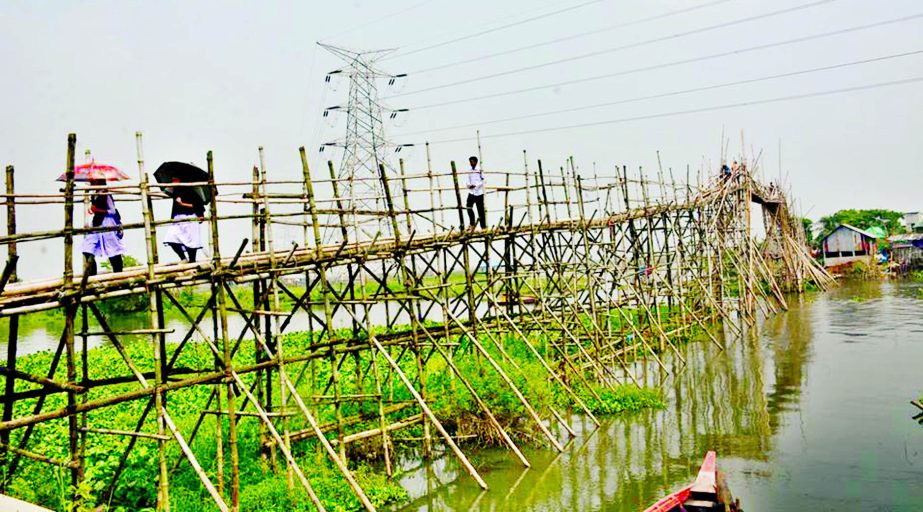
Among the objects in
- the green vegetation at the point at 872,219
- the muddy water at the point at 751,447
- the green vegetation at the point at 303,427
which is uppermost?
the green vegetation at the point at 872,219

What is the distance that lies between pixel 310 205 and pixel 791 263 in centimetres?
3105

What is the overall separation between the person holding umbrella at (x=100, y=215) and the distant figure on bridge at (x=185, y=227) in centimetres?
75

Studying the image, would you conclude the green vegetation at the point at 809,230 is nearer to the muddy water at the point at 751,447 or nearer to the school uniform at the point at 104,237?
the muddy water at the point at 751,447

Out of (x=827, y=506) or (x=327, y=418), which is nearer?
(x=827, y=506)

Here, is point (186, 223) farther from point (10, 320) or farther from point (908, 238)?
point (908, 238)

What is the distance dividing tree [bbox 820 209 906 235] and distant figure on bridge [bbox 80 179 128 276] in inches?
2340

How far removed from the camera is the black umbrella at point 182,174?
1014 centimetres

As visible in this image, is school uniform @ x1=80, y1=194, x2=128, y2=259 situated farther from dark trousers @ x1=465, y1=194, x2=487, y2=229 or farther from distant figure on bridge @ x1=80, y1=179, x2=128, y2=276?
dark trousers @ x1=465, y1=194, x2=487, y2=229

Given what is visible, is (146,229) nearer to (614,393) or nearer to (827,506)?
(827,506)

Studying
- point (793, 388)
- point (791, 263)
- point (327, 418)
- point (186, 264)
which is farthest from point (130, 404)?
point (791, 263)

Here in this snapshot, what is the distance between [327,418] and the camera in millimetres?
12648

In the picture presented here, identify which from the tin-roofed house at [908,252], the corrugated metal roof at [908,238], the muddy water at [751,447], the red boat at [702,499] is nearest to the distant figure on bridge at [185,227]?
the muddy water at [751,447]

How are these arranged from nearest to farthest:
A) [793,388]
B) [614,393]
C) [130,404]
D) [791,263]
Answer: [130,404], [614,393], [793,388], [791,263]

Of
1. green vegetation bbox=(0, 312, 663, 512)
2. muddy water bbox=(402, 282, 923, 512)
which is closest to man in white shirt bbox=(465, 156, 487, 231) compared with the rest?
green vegetation bbox=(0, 312, 663, 512)
